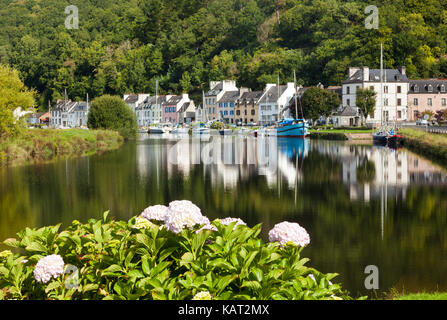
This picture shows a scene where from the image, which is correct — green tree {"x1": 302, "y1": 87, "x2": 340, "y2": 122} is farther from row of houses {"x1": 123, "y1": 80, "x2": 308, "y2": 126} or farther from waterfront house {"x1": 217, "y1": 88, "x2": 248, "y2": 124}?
waterfront house {"x1": 217, "y1": 88, "x2": 248, "y2": 124}

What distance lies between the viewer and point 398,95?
83750 millimetres

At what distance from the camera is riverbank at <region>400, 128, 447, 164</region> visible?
131ft

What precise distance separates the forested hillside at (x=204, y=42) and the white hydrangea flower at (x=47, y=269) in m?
90.0

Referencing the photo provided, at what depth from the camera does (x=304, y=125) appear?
2837 inches

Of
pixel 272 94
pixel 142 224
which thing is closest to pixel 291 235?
pixel 142 224

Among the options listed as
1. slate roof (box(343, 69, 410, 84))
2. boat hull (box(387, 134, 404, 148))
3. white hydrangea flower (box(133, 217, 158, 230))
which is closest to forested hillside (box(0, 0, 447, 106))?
slate roof (box(343, 69, 410, 84))

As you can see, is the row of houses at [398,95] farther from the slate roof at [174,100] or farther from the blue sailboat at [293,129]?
the slate roof at [174,100]

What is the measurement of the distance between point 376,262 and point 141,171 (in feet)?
70.2

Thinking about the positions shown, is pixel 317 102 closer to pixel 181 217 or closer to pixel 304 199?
pixel 304 199

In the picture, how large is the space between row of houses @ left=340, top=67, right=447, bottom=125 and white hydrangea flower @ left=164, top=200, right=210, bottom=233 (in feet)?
255

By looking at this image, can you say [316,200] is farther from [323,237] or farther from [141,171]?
[141,171]

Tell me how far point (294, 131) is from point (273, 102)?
27.5 meters
